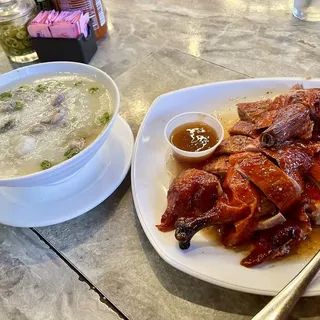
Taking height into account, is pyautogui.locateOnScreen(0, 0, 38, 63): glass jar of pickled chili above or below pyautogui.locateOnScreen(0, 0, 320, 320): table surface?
above

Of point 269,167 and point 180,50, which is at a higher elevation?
point 269,167

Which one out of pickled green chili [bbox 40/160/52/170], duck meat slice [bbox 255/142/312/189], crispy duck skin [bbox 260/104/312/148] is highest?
pickled green chili [bbox 40/160/52/170]

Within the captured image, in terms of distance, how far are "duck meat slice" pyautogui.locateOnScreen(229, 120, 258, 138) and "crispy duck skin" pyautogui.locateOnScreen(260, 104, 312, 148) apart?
0.08m

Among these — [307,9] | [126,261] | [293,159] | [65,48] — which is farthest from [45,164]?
[307,9]

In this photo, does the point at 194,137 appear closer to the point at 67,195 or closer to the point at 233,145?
the point at 233,145

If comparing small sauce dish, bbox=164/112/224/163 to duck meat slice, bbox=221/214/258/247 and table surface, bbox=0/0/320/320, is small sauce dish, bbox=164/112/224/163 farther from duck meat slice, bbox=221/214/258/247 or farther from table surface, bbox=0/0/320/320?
duck meat slice, bbox=221/214/258/247

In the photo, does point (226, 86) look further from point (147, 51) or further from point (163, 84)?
point (147, 51)

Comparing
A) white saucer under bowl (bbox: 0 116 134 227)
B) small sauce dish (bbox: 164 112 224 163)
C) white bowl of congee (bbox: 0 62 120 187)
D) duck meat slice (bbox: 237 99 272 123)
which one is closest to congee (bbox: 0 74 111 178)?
white bowl of congee (bbox: 0 62 120 187)

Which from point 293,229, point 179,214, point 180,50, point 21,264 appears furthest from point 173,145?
point 180,50

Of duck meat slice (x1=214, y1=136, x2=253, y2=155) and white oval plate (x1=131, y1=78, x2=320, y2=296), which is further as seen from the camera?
duck meat slice (x1=214, y1=136, x2=253, y2=155)

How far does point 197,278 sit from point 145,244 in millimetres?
197

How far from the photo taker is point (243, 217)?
1.01 m

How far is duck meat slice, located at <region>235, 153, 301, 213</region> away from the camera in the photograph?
1010mm

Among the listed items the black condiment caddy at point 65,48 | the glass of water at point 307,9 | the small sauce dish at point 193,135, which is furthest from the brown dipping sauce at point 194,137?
the glass of water at point 307,9
